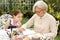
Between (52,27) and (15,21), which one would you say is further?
(15,21)

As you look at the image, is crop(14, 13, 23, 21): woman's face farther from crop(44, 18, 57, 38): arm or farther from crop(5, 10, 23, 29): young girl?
crop(44, 18, 57, 38): arm

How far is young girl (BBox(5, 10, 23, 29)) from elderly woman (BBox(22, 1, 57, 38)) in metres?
0.11

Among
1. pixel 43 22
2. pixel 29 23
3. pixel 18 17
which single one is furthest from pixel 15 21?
pixel 43 22

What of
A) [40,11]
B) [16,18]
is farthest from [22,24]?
[40,11]

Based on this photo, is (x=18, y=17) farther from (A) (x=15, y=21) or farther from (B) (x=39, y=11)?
(B) (x=39, y=11)

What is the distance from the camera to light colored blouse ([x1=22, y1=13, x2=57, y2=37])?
90.0 inches

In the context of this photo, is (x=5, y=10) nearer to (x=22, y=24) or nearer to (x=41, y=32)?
(x=22, y=24)

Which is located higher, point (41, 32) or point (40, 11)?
point (40, 11)

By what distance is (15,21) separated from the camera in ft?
8.07

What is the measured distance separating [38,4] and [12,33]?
405 mm

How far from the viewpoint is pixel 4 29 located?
8.24 feet

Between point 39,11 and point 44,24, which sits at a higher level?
point 39,11

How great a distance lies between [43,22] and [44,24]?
0.02 m

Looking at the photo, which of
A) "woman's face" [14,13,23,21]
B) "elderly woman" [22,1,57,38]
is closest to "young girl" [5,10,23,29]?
"woman's face" [14,13,23,21]
